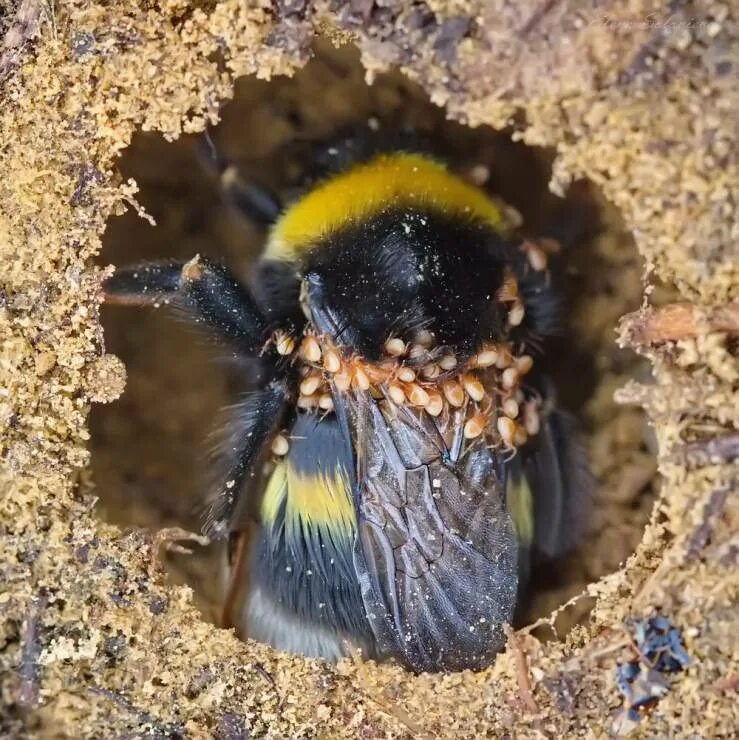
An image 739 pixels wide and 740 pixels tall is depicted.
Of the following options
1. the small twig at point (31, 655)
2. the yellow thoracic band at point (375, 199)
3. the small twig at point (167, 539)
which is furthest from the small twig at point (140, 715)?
the yellow thoracic band at point (375, 199)

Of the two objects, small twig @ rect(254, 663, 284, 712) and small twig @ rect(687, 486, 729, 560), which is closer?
small twig @ rect(687, 486, 729, 560)

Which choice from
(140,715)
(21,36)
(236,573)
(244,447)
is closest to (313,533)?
(244,447)

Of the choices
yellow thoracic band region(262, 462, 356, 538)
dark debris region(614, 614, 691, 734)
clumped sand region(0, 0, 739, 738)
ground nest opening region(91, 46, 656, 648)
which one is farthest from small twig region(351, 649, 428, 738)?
ground nest opening region(91, 46, 656, 648)

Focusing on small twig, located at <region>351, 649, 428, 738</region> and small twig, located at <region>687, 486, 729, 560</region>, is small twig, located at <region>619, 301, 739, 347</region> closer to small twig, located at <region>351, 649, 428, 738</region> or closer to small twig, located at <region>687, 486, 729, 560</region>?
small twig, located at <region>687, 486, 729, 560</region>

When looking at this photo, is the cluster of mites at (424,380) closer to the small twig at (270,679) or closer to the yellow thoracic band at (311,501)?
the yellow thoracic band at (311,501)

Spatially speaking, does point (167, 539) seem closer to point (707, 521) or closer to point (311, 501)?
point (311, 501)

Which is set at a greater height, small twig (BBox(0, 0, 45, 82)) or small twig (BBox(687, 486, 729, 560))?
small twig (BBox(0, 0, 45, 82))
